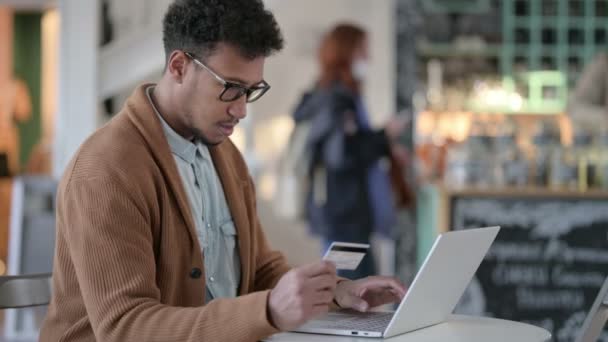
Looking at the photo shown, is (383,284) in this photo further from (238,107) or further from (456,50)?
(456,50)

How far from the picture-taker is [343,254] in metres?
2.01

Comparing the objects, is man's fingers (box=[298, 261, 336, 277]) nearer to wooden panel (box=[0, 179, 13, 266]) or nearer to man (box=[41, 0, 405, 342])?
man (box=[41, 0, 405, 342])

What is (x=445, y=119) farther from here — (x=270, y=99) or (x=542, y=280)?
(x=542, y=280)

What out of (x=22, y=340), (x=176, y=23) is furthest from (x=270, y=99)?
(x=176, y=23)

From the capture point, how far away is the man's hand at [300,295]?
168 centimetres

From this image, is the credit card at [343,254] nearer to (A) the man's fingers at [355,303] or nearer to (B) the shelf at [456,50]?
(A) the man's fingers at [355,303]

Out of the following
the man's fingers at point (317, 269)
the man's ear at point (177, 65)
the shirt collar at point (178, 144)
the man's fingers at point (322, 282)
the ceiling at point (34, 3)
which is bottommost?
the man's fingers at point (322, 282)

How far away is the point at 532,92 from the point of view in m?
8.82

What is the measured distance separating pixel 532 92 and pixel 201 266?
7.17 metres

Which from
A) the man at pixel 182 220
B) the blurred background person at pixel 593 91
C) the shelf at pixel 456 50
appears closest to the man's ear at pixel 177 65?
the man at pixel 182 220

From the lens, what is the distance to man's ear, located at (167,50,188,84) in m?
2.03

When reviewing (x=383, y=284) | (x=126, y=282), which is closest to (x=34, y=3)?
(x=383, y=284)

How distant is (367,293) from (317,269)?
463mm

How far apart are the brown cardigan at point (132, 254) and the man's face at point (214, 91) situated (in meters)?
0.07
